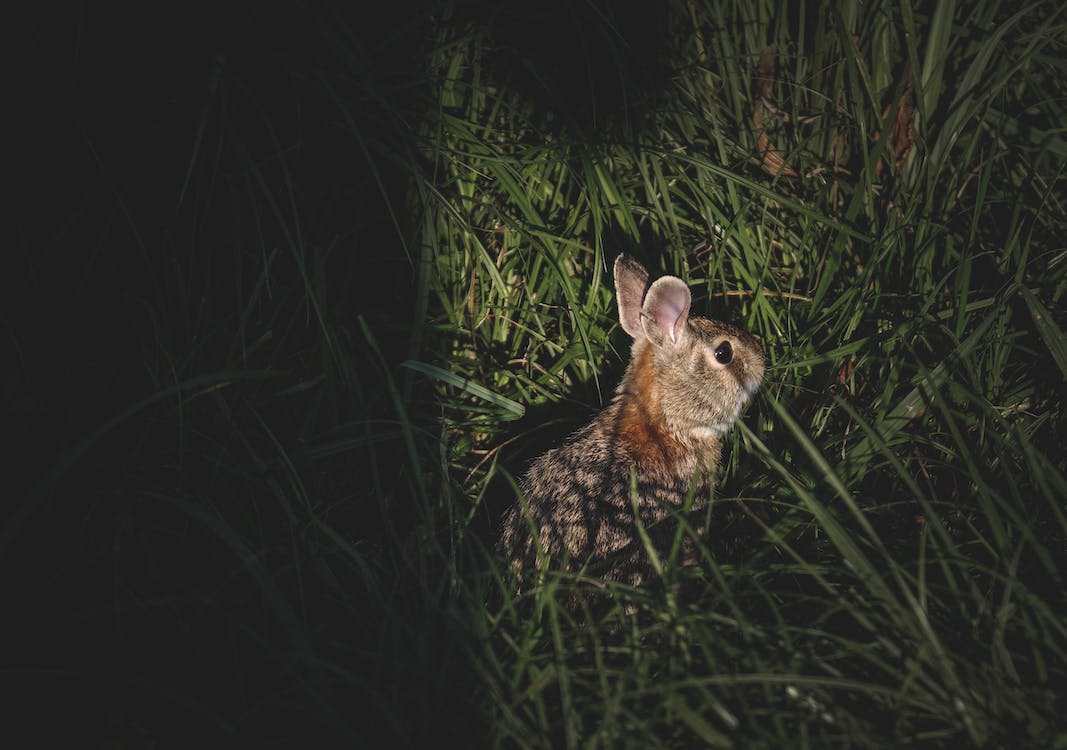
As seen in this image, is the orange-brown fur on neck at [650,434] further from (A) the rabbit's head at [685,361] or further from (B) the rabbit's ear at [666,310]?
(B) the rabbit's ear at [666,310]

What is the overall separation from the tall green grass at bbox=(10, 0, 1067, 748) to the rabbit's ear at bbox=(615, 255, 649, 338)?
14 cm

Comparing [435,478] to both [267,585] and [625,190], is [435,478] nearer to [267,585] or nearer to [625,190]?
[267,585]

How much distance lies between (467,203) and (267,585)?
2.06 m

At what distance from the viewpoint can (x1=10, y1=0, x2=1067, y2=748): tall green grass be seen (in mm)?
2127

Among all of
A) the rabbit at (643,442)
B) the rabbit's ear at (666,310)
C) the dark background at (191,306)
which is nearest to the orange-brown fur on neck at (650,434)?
the rabbit at (643,442)

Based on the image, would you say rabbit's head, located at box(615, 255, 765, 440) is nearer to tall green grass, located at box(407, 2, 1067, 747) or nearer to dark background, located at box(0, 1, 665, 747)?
tall green grass, located at box(407, 2, 1067, 747)

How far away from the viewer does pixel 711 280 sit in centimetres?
368

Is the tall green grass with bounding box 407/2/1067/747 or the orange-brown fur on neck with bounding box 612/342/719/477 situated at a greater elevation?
the tall green grass with bounding box 407/2/1067/747

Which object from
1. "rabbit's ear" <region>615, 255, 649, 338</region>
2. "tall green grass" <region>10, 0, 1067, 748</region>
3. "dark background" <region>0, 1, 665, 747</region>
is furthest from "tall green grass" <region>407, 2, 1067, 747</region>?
"dark background" <region>0, 1, 665, 747</region>

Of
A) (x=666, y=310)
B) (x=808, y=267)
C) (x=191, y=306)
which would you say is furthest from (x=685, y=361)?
(x=191, y=306)

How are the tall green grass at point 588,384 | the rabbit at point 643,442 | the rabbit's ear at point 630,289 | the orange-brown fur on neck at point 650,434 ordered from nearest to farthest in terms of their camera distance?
the tall green grass at point 588,384, the rabbit at point 643,442, the orange-brown fur on neck at point 650,434, the rabbit's ear at point 630,289

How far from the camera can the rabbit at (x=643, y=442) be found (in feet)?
9.90

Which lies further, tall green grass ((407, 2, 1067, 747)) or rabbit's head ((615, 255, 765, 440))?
rabbit's head ((615, 255, 765, 440))

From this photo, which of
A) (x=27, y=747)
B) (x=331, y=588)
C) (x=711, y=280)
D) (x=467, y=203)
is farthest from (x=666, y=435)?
(x=27, y=747)
